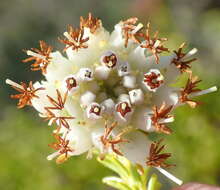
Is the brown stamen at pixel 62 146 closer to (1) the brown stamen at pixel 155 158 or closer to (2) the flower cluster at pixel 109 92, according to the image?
(2) the flower cluster at pixel 109 92

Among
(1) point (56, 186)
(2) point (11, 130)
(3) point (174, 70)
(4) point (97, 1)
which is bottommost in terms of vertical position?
(1) point (56, 186)

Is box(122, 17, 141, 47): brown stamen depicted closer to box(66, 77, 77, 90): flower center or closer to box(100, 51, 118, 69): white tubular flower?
box(100, 51, 118, 69): white tubular flower

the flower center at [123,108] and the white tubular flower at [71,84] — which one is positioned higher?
the white tubular flower at [71,84]

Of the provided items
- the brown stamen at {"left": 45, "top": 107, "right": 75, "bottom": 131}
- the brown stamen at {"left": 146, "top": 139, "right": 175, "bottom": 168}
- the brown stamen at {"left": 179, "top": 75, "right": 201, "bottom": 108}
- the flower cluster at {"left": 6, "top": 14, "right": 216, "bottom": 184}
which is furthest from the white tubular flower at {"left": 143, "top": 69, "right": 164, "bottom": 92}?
the brown stamen at {"left": 45, "top": 107, "right": 75, "bottom": 131}

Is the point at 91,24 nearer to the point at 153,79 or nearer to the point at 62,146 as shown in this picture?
the point at 153,79

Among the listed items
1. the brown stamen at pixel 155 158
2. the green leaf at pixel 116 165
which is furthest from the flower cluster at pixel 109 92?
the green leaf at pixel 116 165

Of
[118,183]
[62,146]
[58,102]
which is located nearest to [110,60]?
[58,102]

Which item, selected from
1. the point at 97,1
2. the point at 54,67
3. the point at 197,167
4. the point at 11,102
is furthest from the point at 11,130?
the point at 97,1

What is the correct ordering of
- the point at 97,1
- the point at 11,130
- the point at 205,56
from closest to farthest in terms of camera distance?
1. the point at 11,130
2. the point at 205,56
3. the point at 97,1

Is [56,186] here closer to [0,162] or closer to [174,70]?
[0,162]
